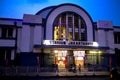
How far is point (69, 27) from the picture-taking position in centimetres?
3706

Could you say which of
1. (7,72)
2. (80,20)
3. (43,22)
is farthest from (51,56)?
(7,72)

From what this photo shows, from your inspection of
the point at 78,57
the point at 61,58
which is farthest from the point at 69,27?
the point at 61,58

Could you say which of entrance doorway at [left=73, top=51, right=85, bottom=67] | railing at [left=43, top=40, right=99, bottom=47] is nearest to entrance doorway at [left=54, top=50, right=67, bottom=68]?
entrance doorway at [left=73, top=51, right=85, bottom=67]

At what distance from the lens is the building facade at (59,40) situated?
33.6m

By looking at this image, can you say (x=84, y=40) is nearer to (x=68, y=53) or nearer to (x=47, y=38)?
(x=68, y=53)

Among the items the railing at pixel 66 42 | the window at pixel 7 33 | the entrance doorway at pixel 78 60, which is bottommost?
the entrance doorway at pixel 78 60

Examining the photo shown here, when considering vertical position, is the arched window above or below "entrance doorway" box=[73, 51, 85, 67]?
above

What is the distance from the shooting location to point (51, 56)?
35031 mm

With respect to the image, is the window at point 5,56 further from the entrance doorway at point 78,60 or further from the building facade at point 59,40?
the entrance doorway at point 78,60

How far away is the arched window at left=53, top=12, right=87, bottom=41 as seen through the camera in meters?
36.3

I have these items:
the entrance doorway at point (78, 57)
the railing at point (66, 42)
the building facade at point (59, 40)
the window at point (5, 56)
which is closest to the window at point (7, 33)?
Result: the building facade at point (59, 40)

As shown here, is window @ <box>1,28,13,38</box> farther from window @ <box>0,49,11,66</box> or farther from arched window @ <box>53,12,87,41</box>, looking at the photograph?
arched window @ <box>53,12,87,41</box>

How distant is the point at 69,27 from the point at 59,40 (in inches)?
147

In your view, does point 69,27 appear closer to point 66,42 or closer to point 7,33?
point 66,42
